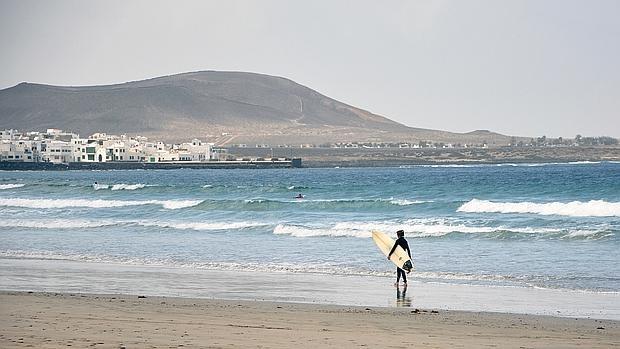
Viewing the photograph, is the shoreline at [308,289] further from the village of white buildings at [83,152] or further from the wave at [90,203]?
the village of white buildings at [83,152]

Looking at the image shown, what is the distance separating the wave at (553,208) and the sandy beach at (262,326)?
24.4 meters

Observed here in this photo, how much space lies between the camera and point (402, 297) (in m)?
16.4

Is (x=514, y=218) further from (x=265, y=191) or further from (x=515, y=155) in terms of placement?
(x=515, y=155)

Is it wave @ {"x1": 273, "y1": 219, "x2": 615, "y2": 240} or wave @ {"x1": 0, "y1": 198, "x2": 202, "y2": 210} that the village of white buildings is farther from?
wave @ {"x1": 273, "y1": 219, "x2": 615, "y2": 240}

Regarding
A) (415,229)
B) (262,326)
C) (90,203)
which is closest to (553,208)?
(415,229)

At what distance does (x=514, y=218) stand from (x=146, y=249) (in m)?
14.7

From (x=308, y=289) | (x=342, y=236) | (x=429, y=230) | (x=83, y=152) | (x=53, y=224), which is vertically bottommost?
(x=53, y=224)

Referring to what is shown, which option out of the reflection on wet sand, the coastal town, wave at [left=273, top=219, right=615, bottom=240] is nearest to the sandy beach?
the reflection on wet sand

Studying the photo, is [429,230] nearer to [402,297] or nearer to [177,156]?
[402,297]

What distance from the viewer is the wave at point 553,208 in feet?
124

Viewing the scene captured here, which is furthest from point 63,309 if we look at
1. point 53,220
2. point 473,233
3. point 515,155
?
point 515,155

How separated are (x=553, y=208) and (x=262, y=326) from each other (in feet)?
97.8

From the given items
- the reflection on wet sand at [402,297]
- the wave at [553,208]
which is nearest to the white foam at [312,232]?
the wave at [553,208]

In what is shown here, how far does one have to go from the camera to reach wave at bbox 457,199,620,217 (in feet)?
124
